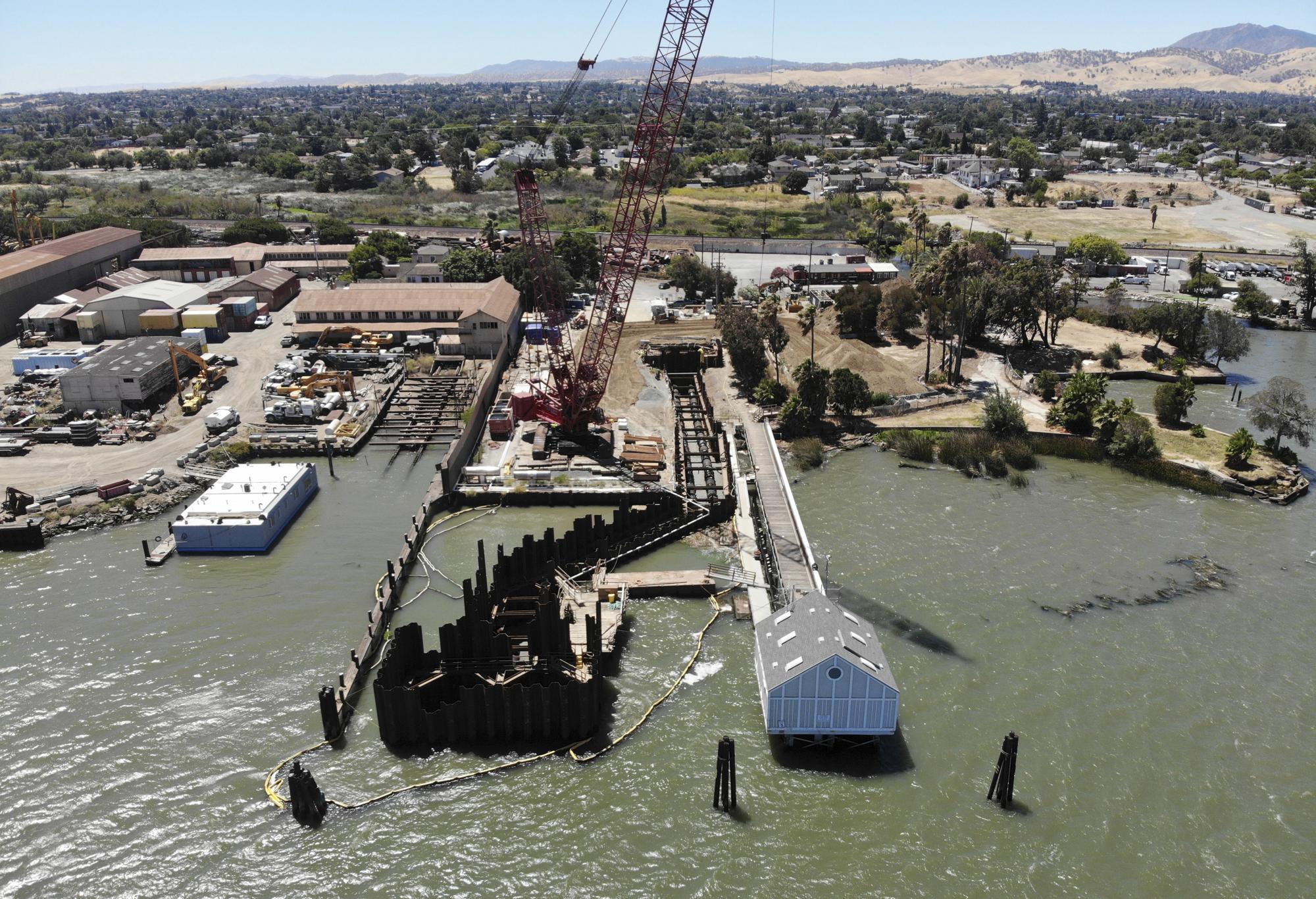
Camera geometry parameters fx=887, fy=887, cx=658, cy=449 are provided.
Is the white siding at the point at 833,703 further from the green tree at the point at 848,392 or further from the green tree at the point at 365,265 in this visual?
the green tree at the point at 365,265

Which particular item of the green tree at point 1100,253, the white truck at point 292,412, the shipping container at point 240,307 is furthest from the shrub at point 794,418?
the green tree at point 1100,253

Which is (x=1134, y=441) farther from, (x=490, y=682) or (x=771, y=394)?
(x=490, y=682)

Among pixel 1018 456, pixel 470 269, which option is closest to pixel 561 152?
pixel 470 269

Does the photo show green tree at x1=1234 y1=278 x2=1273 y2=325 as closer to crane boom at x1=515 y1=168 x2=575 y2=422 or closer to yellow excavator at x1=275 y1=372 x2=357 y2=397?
crane boom at x1=515 y1=168 x2=575 y2=422

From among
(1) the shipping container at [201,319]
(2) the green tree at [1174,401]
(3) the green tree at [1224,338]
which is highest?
(1) the shipping container at [201,319]

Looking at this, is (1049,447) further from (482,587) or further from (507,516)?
(482,587)

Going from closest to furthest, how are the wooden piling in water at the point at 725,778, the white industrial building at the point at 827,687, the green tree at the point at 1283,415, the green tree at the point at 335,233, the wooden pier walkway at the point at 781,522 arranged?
the wooden piling in water at the point at 725,778
the white industrial building at the point at 827,687
the wooden pier walkway at the point at 781,522
the green tree at the point at 1283,415
the green tree at the point at 335,233

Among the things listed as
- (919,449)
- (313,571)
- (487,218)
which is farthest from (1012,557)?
(487,218)
